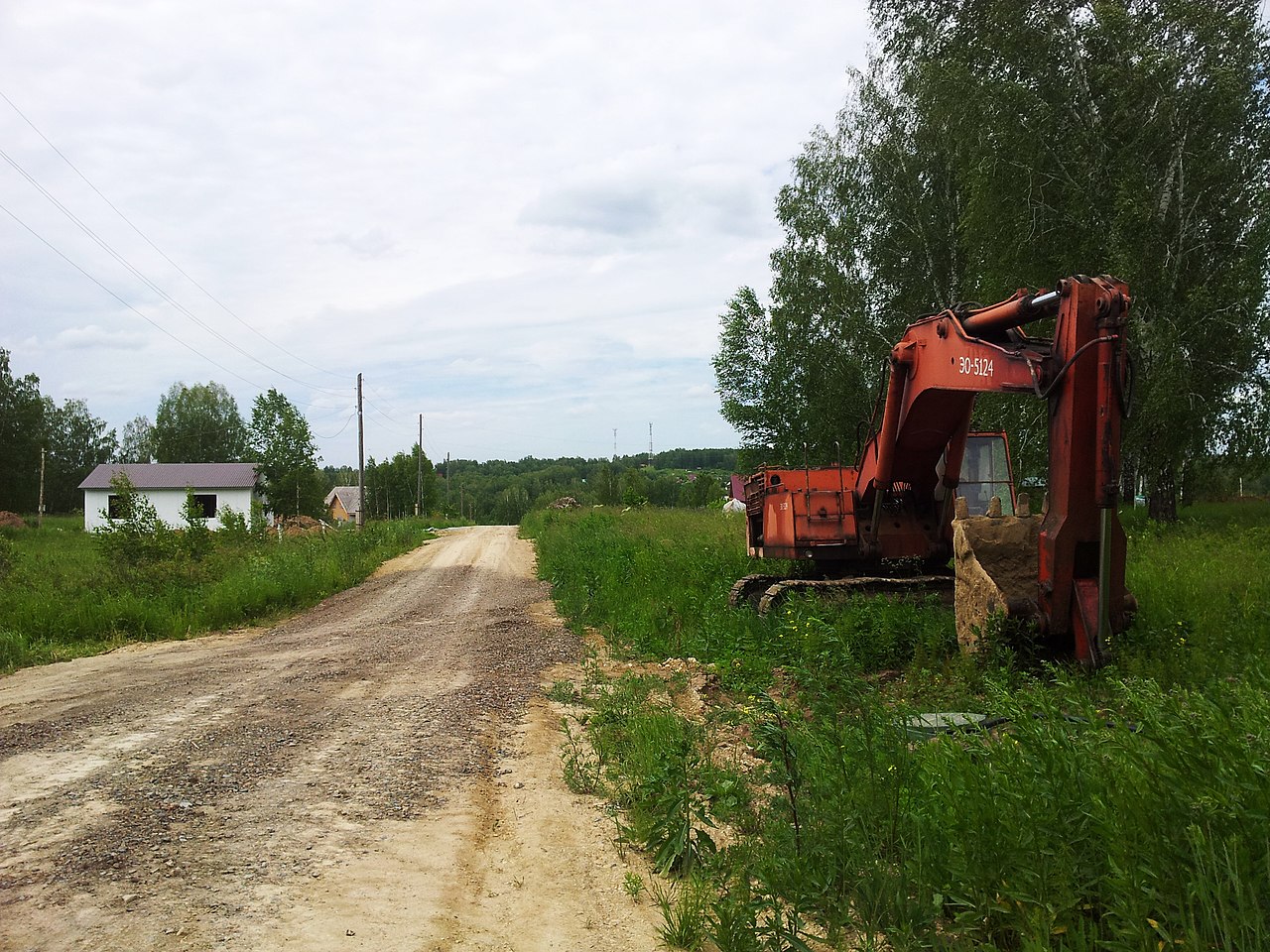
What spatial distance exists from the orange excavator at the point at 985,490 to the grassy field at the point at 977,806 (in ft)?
2.00

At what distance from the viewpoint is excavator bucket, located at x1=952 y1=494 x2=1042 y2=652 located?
23.8 feet

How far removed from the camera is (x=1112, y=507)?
20.6 feet

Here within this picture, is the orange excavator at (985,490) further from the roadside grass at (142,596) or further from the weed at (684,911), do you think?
the roadside grass at (142,596)

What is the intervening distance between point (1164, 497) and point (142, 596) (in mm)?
18696

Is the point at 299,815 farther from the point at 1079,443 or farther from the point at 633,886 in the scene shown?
the point at 1079,443

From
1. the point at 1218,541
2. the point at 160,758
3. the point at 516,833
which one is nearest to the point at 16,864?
the point at 160,758

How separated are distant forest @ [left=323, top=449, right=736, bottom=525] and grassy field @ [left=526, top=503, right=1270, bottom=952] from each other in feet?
95.0

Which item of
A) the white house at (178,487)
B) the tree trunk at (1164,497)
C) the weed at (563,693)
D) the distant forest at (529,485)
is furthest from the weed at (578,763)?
the white house at (178,487)

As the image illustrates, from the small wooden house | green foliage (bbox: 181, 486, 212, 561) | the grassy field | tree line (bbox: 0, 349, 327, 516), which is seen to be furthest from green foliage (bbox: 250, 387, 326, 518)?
the small wooden house

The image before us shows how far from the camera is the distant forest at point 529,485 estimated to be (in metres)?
64.0

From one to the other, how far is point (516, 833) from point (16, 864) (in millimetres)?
2332

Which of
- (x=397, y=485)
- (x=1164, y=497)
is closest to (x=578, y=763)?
(x=1164, y=497)

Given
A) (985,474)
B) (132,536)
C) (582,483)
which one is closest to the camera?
(985,474)

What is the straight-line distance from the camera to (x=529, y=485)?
114375 millimetres
